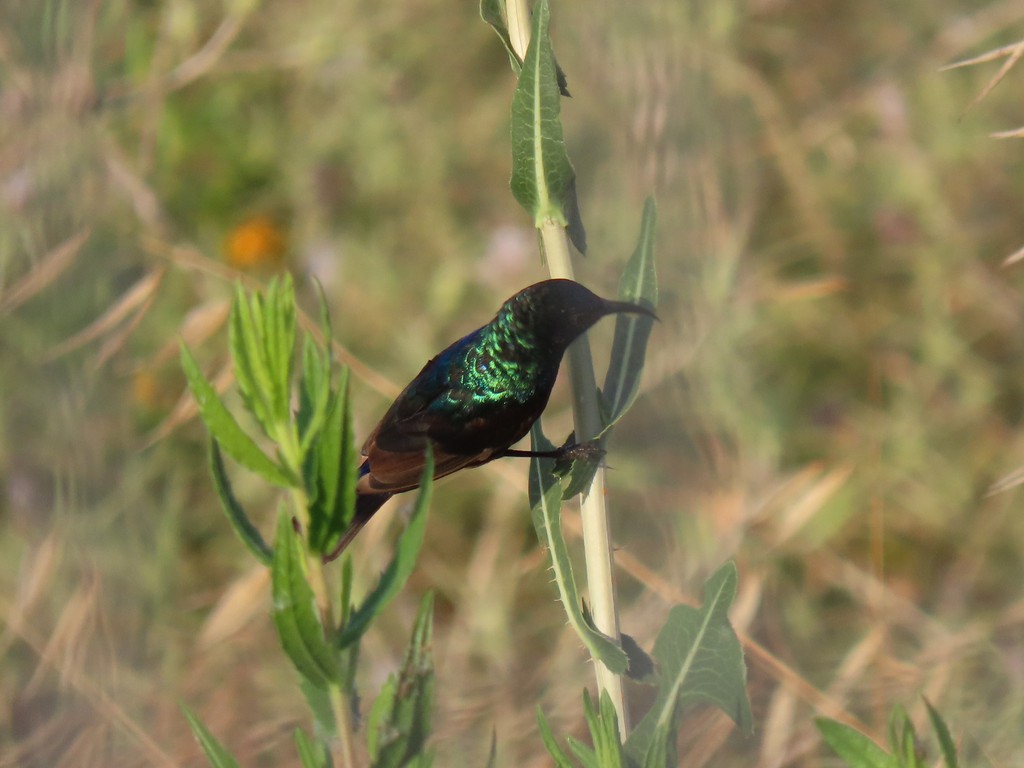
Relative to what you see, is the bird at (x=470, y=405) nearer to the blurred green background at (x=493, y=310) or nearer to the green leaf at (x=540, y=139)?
the green leaf at (x=540, y=139)

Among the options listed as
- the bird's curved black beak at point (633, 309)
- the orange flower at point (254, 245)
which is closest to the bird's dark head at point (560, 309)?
the bird's curved black beak at point (633, 309)

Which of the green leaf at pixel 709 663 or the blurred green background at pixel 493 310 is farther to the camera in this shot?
the blurred green background at pixel 493 310

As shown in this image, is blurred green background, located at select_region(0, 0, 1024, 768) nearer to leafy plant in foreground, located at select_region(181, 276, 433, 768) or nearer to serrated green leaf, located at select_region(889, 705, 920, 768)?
serrated green leaf, located at select_region(889, 705, 920, 768)

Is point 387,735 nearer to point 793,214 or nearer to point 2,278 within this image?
point 2,278

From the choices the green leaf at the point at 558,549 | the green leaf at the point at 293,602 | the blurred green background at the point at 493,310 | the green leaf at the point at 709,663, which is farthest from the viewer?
the blurred green background at the point at 493,310

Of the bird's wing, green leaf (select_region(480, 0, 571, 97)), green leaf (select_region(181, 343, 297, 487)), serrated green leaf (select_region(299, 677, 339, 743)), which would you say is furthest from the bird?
green leaf (select_region(181, 343, 297, 487))

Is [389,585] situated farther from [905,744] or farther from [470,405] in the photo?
[470,405]
